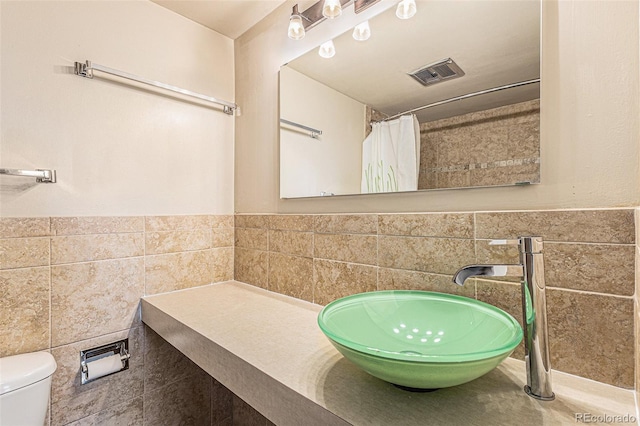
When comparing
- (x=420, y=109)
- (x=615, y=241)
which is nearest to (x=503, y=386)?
(x=615, y=241)

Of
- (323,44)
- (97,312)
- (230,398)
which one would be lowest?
(230,398)

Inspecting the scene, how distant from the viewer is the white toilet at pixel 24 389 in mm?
931

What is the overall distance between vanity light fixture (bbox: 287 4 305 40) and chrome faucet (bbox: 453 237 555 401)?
1163 millimetres

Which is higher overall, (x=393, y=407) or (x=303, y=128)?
(x=303, y=128)

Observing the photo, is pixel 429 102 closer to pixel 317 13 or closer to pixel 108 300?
pixel 317 13

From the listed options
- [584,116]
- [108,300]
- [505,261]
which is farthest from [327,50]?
[108,300]

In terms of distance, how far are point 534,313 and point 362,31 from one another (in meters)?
1.11

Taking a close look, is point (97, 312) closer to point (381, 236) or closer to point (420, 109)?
point (381, 236)

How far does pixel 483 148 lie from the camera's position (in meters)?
0.91

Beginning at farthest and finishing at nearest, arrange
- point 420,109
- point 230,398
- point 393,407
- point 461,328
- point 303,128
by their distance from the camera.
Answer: point 230,398 < point 303,128 < point 420,109 < point 461,328 < point 393,407

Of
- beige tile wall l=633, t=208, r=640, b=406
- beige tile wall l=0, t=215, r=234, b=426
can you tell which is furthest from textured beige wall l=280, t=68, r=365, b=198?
beige tile wall l=633, t=208, r=640, b=406

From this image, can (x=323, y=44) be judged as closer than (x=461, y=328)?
No

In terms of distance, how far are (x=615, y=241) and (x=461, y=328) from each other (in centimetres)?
41

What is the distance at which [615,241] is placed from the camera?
69cm
